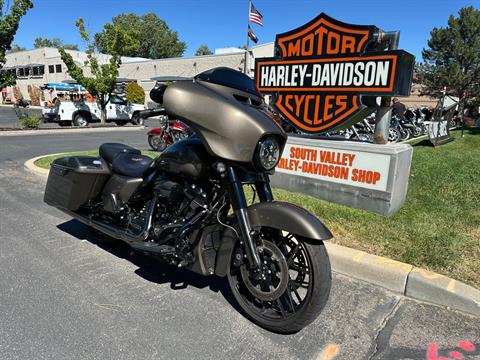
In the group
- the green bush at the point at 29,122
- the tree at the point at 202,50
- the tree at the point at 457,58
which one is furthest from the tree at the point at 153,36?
the green bush at the point at 29,122

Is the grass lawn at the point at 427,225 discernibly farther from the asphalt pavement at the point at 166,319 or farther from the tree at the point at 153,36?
the tree at the point at 153,36

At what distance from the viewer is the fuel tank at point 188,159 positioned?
8.87 ft

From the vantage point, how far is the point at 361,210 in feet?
16.4

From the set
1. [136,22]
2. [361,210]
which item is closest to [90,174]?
[361,210]

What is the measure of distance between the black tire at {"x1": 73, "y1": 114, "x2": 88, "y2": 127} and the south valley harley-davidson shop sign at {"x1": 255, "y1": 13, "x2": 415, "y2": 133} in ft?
50.8

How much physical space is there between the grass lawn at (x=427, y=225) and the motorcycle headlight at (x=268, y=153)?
179 centimetres

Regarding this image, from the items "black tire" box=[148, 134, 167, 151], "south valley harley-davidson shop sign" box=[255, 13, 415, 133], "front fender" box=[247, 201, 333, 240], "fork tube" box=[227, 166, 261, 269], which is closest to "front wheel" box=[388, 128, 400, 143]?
"black tire" box=[148, 134, 167, 151]

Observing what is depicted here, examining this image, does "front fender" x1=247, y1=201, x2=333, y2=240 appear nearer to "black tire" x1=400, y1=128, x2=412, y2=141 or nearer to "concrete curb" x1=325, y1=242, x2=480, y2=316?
"concrete curb" x1=325, y1=242, x2=480, y2=316

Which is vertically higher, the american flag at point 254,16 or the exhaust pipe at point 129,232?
the american flag at point 254,16

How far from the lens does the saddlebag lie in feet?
12.3

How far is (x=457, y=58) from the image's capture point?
40031 millimetres

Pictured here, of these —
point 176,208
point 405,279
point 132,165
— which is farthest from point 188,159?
point 405,279

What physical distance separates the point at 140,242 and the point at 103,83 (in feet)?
57.3

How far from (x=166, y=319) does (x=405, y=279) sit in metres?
2.09
